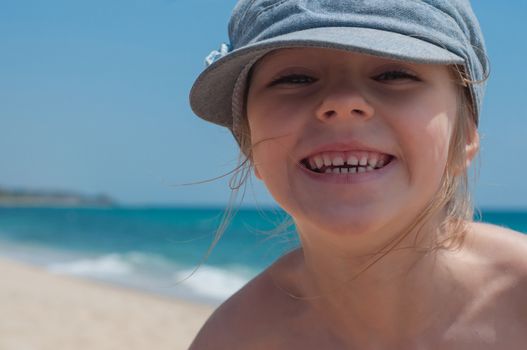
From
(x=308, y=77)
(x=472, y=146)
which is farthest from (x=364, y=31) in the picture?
(x=472, y=146)

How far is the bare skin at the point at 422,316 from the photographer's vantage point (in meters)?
2.08

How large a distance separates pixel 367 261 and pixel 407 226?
0.17 metres

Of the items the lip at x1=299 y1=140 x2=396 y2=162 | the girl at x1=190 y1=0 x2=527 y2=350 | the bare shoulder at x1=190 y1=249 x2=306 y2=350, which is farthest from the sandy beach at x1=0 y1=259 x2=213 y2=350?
the lip at x1=299 y1=140 x2=396 y2=162

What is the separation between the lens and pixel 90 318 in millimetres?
8633

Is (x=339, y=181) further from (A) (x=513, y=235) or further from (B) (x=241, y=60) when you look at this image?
(A) (x=513, y=235)

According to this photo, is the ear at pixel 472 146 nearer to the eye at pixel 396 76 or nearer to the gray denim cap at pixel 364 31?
the gray denim cap at pixel 364 31

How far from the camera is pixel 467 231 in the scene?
7.44 ft

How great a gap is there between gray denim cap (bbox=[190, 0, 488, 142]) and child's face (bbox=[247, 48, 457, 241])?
0.07 metres

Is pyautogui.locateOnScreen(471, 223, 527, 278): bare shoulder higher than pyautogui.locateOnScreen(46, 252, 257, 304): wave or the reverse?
higher

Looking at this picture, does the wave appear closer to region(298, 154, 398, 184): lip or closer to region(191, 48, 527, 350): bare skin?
region(191, 48, 527, 350): bare skin

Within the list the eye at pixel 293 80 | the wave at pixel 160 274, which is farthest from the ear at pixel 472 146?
the wave at pixel 160 274

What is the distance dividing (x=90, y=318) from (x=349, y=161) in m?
7.52

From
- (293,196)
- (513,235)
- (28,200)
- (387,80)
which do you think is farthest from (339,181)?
(28,200)

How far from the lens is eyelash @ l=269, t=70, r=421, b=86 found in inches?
69.5
